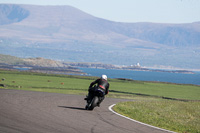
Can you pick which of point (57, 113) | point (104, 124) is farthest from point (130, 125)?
point (57, 113)

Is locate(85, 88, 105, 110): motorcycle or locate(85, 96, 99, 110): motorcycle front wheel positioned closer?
locate(85, 96, 99, 110): motorcycle front wheel

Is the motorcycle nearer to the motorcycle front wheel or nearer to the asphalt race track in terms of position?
the motorcycle front wheel

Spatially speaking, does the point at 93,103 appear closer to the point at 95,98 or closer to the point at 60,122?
the point at 95,98

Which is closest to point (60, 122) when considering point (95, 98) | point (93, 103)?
point (93, 103)

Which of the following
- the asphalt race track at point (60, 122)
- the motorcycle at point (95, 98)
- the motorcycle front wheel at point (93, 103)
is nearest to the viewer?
the asphalt race track at point (60, 122)

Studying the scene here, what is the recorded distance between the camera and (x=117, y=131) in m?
15.7

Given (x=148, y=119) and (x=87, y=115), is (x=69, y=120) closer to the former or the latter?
(x=87, y=115)

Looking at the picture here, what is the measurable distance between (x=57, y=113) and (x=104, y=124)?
313 cm

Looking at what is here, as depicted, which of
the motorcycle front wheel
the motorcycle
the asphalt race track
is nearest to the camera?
the asphalt race track

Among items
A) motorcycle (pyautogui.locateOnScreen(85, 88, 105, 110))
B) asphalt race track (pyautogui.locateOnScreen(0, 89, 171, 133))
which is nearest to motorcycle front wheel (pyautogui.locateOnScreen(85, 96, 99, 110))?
motorcycle (pyautogui.locateOnScreen(85, 88, 105, 110))

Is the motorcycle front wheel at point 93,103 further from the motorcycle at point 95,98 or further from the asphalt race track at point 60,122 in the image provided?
the asphalt race track at point 60,122

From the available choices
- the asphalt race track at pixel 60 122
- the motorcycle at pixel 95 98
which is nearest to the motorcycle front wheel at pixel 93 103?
the motorcycle at pixel 95 98

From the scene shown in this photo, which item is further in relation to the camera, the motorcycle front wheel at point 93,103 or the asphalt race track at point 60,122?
the motorcycle front wheel at point 93,103

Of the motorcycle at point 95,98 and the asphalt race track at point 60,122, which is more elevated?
the motorcycle at point 95,98
